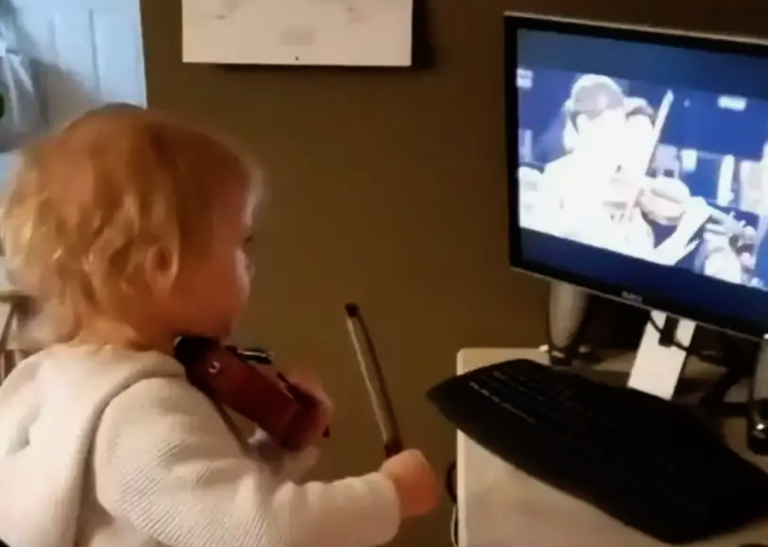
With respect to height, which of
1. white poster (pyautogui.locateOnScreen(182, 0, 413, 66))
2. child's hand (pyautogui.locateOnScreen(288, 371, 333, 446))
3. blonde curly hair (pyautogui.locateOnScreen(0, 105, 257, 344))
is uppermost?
white poster (pyautogui.locateOnScreen(182, 0, 413, 66))

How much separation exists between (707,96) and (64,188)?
0.71 metres

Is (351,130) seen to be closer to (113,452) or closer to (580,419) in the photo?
(580,419)

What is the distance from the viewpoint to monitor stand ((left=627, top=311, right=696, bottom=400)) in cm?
156

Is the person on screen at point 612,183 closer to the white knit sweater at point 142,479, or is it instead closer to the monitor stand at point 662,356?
the monitor stand at point 662,356

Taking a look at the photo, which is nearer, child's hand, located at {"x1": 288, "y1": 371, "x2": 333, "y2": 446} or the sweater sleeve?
the sweater sleeve

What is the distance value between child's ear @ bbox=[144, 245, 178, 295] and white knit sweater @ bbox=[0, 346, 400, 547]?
0.23 ft

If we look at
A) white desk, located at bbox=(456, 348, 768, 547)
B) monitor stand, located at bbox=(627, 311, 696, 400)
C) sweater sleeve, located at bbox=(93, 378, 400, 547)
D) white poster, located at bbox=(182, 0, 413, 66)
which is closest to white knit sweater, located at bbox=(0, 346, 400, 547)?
sweater sleeve, located at bbox=(93, 378, 400, 547)

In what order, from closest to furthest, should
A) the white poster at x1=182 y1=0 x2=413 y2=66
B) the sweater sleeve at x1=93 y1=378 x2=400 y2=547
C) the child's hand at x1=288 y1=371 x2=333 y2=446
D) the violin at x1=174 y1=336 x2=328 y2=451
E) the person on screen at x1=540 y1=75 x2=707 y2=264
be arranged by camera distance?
1. the sweater sleeve at x1=93 y1=378 x2=400 y2=547
2. the violin at x1=174 y1=336 x2=328 y2=451
3. the child's hand at x1=288 y1=371 x2=333 y2=446
4. the person on screen at x1=540 y1=75 x2=707 y2=264
5. the white poster at x1=182 y1=0 x2=413 y2=66

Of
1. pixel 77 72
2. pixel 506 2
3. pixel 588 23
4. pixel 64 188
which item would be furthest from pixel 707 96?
pixel 77 72

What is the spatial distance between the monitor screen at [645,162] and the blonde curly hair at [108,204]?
482 millimetres

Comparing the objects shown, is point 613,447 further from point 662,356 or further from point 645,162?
point 645,162

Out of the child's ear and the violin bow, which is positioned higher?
Result: the child's ear

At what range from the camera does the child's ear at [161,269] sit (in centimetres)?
118

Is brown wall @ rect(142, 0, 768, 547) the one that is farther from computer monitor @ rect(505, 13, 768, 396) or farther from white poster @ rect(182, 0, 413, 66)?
computer monitor @ rect(505, 13, 768, 396)
